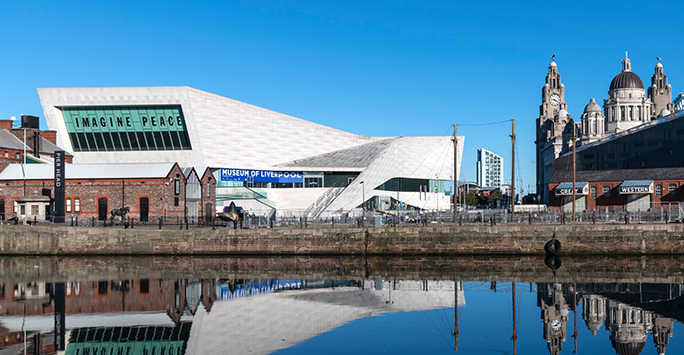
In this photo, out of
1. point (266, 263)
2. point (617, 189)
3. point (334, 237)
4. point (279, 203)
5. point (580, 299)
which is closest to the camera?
point (580, 299)

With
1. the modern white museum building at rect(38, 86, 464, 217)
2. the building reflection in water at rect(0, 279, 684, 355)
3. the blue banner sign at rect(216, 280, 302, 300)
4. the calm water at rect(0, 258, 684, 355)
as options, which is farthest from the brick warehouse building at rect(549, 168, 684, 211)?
the blue banner sign at rect(216, 280, 302, 300)

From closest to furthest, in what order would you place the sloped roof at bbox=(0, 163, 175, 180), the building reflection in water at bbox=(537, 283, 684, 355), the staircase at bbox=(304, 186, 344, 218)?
1. the building reflection in water at bbox=(537, 283, 684, 355)
2. the sloped roof at bbox=(0, 163, 175, 180)
3. the staircase at bbox=(304, 186, 344, 218)

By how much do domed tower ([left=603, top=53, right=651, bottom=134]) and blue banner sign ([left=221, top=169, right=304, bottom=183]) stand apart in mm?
106030

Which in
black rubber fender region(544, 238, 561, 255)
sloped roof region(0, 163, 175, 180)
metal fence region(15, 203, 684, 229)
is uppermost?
sloped roof region(0, 163, 175, 180)

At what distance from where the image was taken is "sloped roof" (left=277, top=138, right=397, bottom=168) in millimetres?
76625

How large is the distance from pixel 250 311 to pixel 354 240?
18.6 m

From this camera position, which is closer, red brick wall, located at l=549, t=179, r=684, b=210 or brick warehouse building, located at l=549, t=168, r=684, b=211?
red brick wall, located at l=549, t=179, r=684, b=210

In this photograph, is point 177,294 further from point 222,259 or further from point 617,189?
point 617,189

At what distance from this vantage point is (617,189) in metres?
70.4

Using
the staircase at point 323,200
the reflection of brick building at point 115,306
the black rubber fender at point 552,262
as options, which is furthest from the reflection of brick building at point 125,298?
the staircase at point 323,200

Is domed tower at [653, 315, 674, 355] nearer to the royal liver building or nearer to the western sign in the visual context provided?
the western sign

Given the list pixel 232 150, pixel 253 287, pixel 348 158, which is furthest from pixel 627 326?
pixel 232 150

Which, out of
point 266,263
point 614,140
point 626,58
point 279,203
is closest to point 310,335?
point 266,263

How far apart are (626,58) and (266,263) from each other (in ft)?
499
